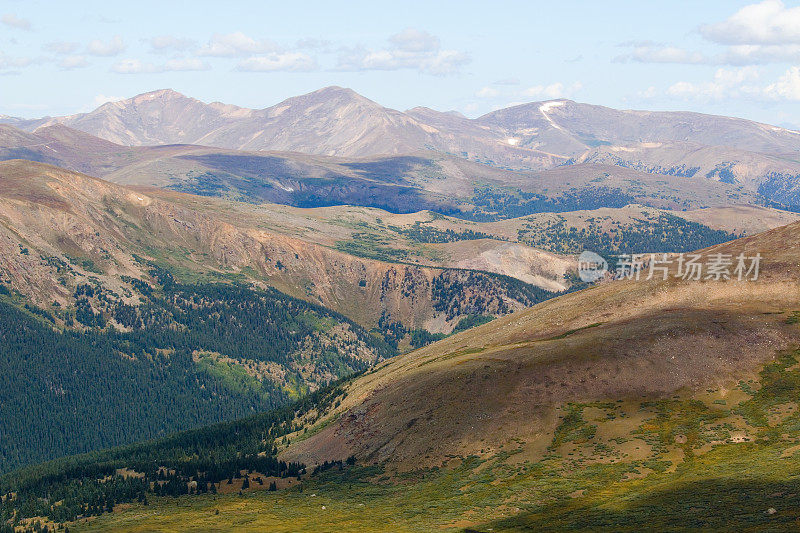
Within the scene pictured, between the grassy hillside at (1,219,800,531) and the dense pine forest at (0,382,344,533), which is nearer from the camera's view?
the grassy hillside at (1,219,800,531)

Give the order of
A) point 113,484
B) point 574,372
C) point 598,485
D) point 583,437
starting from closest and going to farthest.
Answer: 1. point 598,485
2. point 583,437
3. point 574,372
4. point 113,484

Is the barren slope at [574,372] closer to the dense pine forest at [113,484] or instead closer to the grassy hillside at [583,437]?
the grassy hillside at [583,437]

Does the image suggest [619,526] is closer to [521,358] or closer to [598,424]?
[598,424]

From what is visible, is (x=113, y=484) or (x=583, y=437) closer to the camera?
(x=583, y=437)

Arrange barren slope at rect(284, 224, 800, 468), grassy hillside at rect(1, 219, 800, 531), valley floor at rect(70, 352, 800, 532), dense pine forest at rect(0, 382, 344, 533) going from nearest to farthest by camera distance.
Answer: valley floor at rect(70, 352, 800, 532), grassy hillside at rect(1, 219, 800, 531), barren slope at rect(284, 224, 800, 468), dense pine forest at rect(0, 382, 344, 533)

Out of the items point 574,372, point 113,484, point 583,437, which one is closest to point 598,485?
point 583,437

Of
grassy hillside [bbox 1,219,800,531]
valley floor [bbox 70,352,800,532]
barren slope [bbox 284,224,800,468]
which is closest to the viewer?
valley floor [bbox 70,352,800,532]

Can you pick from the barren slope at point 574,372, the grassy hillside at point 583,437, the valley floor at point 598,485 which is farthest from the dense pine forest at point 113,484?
the barren slope at point 574,372

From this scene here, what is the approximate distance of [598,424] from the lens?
127938mm

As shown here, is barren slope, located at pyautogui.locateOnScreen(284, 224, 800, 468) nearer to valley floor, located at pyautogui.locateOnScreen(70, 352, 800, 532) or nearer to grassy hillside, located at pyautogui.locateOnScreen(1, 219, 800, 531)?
grassy hillside, located at pyautogui.locateOnScreen(1, 219, 800, 531)

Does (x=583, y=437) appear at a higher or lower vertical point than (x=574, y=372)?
lower

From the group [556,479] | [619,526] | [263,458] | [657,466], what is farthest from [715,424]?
[263,458]

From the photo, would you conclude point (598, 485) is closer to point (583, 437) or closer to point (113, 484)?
point (583, 437)

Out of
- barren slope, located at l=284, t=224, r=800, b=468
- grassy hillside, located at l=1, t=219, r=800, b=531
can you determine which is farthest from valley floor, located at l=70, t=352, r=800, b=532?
barren slope, located at l=284, t=224, r=800, b=468
